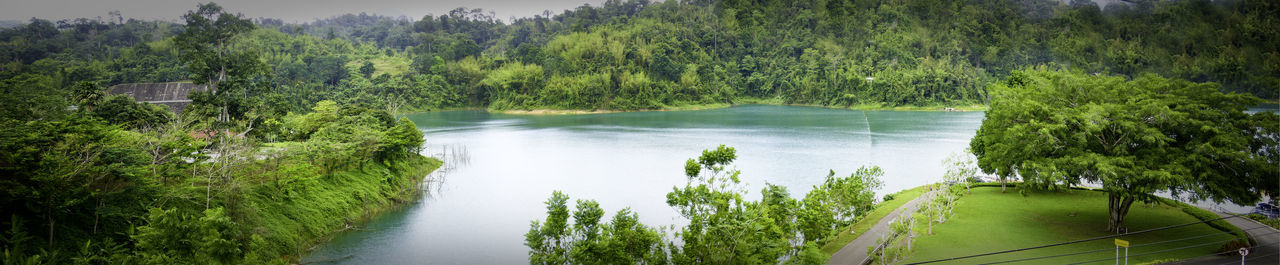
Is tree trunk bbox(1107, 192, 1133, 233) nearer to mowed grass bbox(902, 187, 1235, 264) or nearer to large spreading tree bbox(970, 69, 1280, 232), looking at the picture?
large spreading tree bbox(970, 69, 1280, 232)

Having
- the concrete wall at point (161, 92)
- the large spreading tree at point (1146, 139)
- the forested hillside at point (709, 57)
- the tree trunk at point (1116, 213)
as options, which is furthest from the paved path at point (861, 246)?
the forested hillside at point (709, 57)

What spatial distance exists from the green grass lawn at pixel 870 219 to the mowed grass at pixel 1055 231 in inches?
65.2

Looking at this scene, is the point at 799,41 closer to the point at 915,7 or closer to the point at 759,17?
the point at 759,17

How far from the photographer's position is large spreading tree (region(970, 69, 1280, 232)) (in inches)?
522

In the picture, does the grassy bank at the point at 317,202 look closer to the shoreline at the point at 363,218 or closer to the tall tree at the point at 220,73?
the shoreline at the point at 363,218

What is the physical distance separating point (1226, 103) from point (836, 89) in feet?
230

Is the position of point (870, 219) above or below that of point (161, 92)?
below

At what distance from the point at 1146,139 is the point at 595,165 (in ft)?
77.0

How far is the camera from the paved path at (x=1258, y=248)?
12547mm

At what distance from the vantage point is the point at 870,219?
18812 mm

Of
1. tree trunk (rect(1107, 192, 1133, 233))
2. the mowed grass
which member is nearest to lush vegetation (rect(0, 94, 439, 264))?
the mowed grass

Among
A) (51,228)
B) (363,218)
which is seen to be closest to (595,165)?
(363,218)

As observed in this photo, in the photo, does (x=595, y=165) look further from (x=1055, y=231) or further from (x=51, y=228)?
(x=51, y=228)

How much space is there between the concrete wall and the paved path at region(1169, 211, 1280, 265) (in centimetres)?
4893
